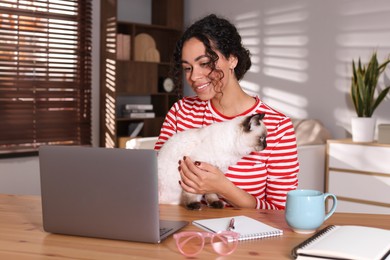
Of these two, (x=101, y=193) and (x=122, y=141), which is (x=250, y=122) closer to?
(x=101, y=193)

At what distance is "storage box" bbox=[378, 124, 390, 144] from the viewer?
4145 mm

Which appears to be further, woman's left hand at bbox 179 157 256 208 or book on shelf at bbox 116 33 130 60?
book on shelf at bbox 116 33 130 60

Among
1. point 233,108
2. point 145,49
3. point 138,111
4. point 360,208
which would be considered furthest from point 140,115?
point 233,108

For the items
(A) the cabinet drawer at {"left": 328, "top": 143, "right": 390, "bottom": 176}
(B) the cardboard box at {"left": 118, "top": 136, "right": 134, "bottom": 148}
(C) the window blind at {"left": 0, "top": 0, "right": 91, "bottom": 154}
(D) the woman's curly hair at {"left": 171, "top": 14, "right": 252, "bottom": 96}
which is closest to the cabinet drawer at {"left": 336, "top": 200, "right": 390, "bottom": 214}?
(A) the cabinet drawer at {"left": 328, "top": 143, "right": 390, "bottom": 176}

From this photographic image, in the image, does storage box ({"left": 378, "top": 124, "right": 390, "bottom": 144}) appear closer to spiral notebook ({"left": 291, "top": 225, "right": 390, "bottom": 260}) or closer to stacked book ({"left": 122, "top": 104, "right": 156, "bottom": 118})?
stacked book ({"left": 122, "top": 104, "right": 156, "bottom": 118})

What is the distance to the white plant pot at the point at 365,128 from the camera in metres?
4.28

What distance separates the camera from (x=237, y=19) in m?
5.53

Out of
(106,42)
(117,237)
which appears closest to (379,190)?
(106,42)

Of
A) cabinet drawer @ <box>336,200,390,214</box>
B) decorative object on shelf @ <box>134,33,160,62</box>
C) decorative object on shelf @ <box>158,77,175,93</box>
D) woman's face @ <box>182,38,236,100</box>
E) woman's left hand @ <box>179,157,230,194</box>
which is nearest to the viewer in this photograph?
woman's left hand @ <box>179,157,230,194</box>

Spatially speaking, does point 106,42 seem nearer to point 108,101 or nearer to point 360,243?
point 108,101

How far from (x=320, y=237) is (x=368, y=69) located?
10.8ft

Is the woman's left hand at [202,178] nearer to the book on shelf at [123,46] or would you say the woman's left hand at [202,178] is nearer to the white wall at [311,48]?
the white wall at [311,48]

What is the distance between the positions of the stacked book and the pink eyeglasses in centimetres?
415

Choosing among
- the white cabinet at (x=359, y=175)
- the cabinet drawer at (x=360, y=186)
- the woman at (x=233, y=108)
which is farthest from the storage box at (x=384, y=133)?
the woman at (x=233, y=108)
